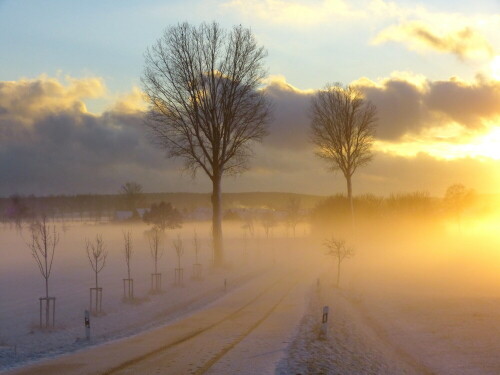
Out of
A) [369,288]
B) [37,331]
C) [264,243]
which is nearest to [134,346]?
[37,331]

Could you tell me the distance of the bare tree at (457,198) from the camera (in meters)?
122

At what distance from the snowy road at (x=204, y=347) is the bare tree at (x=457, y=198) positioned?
102063mm

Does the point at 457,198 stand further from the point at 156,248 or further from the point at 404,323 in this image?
the point at 404,323

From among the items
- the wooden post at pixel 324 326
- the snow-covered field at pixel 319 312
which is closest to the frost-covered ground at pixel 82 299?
the snow-covered field at pixel 319 312

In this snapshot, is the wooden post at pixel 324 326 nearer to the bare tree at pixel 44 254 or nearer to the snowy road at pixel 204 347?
the snowy road at pixel 204 347

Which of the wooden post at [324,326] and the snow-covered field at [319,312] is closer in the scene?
the snow-covered field at [319,312]

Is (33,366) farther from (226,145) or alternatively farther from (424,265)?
(424,265)

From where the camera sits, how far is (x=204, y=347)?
17750 mm

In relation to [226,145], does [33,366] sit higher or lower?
lower

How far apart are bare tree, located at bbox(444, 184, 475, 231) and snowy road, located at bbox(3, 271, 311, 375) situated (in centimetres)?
10206

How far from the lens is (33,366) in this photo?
52.8 ft

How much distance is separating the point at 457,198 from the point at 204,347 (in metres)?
115

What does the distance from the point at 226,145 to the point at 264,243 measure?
52.4 meters

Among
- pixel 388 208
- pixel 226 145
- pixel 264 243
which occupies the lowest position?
pixel 264 243
